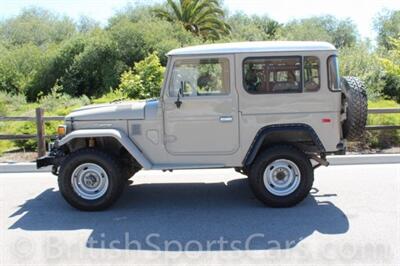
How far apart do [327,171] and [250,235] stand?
3.69 m

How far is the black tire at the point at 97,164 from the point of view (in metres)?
6.27

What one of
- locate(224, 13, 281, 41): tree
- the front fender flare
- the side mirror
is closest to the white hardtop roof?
the side mirror

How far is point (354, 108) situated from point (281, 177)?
1314mm

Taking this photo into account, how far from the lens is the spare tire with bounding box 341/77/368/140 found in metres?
6.07

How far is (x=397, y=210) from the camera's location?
6.10m

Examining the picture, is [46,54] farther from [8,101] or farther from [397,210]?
[397,210]

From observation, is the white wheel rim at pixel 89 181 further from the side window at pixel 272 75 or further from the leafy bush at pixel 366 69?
the leafy bush at pixel 366 69

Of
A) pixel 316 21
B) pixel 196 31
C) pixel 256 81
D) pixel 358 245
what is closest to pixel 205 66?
pixel 256 81

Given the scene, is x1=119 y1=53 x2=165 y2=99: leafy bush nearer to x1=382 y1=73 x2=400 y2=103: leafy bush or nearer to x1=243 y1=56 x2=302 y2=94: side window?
x1=243 y1=56 x2=302 y2=94: side window

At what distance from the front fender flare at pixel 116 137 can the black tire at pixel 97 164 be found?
246mm

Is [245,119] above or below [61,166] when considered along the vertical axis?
above

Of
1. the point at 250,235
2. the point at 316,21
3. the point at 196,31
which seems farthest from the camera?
the point at 316,21

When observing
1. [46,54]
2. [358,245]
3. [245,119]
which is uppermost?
[46,54]

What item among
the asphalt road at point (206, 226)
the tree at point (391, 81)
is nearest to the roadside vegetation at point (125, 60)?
the tree at point (391, 81)
